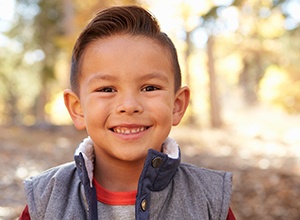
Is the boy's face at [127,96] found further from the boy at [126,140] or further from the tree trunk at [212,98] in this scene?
the tree trunk at [212,98]

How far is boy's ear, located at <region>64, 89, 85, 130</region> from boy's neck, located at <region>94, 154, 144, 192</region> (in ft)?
0.67

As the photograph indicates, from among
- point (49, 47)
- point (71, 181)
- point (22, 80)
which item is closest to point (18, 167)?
point (71, 181)

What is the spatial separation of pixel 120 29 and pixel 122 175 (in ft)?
1.95

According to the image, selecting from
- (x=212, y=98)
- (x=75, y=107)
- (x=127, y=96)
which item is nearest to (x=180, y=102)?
(x=127, y=96)

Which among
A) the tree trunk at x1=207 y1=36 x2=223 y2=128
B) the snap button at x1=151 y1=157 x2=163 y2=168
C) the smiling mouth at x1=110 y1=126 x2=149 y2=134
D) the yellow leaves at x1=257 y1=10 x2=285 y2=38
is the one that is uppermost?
the yellow leaves at x1=257 y1=10 x2=285 y2=38

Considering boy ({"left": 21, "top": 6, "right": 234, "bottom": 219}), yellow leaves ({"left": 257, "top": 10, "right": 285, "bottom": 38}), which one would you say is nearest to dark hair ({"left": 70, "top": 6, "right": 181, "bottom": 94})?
boy ({"left": 21, "top": 6, "right": 234, "bottom": 219})

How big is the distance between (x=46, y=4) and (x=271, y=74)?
9185 mm

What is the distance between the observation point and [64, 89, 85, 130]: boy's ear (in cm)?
186

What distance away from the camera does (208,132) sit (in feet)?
42.9

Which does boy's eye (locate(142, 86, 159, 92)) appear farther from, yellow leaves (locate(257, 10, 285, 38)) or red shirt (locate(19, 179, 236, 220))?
yellow leaves (locate(257, 10, 285, 38))

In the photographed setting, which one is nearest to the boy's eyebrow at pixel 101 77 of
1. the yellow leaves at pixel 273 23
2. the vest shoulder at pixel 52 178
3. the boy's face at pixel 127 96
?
the boy's face at pixel 127 96

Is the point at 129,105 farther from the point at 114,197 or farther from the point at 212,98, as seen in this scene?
the point at 212,98

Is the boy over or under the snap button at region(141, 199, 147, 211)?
over

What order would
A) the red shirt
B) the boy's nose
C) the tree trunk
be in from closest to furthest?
the boy's nose → the red shirt → the tree trunk
